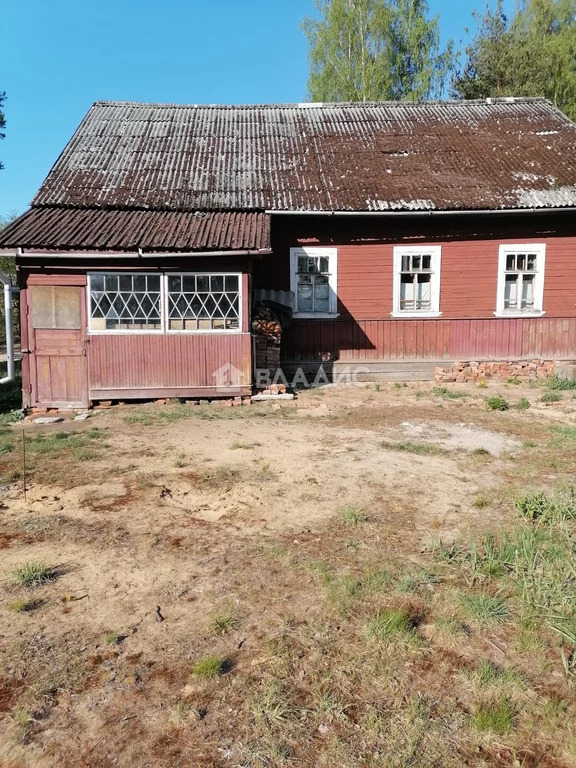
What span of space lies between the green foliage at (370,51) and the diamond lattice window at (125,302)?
1900 cm

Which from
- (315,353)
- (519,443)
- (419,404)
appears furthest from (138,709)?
(315,353)

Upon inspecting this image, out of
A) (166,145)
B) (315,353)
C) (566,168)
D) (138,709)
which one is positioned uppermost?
(166,145)

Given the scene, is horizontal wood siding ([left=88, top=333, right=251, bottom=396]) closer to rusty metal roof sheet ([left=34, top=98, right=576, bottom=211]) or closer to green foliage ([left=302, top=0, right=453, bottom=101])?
rusty metal roof sheet ([left=34, top=98, right=576, bottom=211])

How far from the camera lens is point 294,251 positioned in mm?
11312

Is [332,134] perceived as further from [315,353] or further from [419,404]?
[419,404]

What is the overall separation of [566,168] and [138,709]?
13.6 m

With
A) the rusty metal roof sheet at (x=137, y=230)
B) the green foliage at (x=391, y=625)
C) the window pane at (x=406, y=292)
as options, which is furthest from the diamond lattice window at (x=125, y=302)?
the green foliage at (x=391, y=625)

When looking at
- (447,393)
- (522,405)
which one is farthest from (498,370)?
(522,405)

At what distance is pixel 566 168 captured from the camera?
12000 millimetres

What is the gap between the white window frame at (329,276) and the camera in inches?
446

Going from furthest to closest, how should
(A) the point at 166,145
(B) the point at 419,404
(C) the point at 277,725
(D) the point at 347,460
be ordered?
(A) the point at 166,145 → (B) the point at 419,404 → (D) the point at 347,460 → (C) the point at 277,725

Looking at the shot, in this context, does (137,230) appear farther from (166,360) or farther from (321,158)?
(321,158)

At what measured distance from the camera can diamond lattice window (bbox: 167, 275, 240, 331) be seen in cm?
918

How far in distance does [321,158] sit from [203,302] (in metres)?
5.99
